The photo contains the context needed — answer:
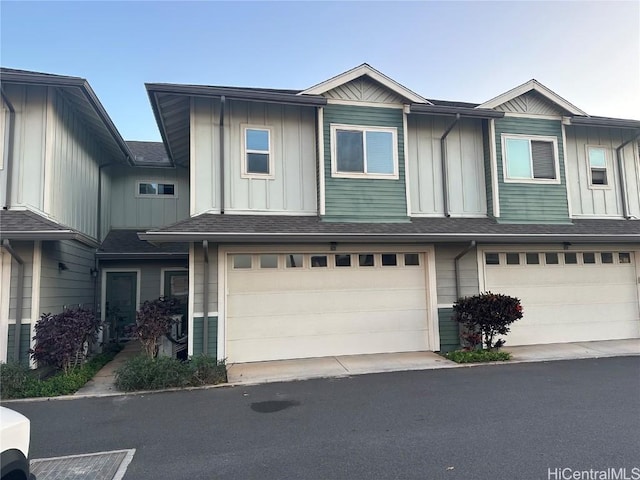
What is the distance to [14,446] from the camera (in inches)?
101

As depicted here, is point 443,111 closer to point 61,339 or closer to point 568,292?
point 568,292

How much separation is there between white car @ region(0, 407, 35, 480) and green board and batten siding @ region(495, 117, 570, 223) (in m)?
9.86

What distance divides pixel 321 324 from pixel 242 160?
3.94 m

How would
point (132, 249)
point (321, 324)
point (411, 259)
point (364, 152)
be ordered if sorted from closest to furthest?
point (321, 324), point (364, 152), point (411, 259), point (132, 249)

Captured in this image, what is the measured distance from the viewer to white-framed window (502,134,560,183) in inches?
410

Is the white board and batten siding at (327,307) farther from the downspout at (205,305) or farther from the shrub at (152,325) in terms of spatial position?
the shrub at (152,325)

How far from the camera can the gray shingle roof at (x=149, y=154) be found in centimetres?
1376

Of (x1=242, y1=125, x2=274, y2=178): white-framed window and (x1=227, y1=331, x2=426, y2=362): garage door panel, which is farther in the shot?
(x1=242, y1=125, x2=274, y2=178): white-framed window

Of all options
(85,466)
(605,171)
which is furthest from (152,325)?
(605,171)

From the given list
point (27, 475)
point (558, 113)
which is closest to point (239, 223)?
point (27, 475)

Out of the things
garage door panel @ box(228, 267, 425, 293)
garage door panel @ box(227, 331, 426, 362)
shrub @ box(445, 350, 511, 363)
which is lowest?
shrub @ box(445, 350, 511, 363)

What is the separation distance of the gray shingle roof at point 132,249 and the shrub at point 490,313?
7.82m

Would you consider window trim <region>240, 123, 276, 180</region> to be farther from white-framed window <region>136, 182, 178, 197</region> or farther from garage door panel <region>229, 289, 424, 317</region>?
white-framed window <region>136, 182, 178, 197</region>

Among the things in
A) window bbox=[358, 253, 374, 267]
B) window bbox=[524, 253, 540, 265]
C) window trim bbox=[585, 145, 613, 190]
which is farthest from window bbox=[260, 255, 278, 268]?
window trim bbox=[585, 145, 613, 190]
